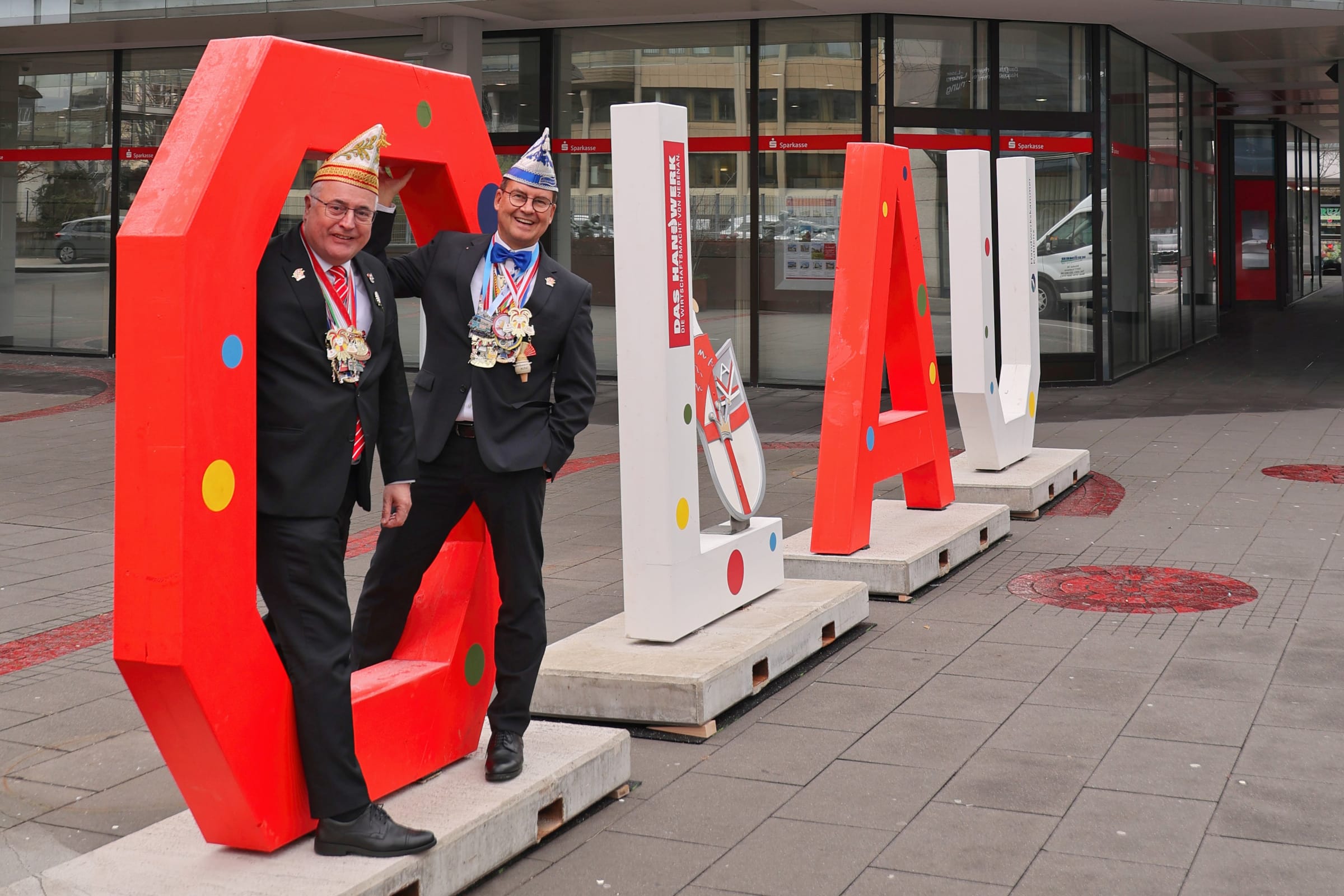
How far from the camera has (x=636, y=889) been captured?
155 inches

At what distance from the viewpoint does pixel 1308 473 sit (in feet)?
35.4

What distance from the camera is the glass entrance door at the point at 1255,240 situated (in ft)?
97.9

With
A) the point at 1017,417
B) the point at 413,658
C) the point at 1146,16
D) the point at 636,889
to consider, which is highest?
the point at 1146,16

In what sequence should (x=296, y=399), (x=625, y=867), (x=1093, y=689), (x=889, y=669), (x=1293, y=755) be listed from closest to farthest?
(x=296, y=399) → (x=625, y=867) → (x=1293, y=755) → (x=1093, y=689) → (x=889, y=669)

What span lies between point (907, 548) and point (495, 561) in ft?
11.9

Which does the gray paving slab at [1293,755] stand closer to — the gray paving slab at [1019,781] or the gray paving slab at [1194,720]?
the gray paving slab at [1194,720]

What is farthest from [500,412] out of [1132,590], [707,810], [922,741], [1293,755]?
[1132,590]

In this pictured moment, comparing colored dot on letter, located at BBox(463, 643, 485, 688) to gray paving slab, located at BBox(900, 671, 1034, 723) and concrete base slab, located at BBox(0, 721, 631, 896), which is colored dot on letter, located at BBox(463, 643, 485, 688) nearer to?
concrete base slab, located at BBox(0, 721, 631, 896)

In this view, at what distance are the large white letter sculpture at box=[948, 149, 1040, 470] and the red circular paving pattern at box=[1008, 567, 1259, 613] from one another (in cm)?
199

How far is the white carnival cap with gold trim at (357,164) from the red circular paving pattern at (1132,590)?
4539 mm

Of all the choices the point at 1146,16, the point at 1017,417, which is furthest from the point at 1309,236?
the point at 1017,417

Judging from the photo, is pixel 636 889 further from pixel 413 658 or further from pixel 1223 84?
pixel 1223 84

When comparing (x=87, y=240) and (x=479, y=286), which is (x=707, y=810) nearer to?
(x=479, y=286)

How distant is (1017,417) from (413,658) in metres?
6.80
